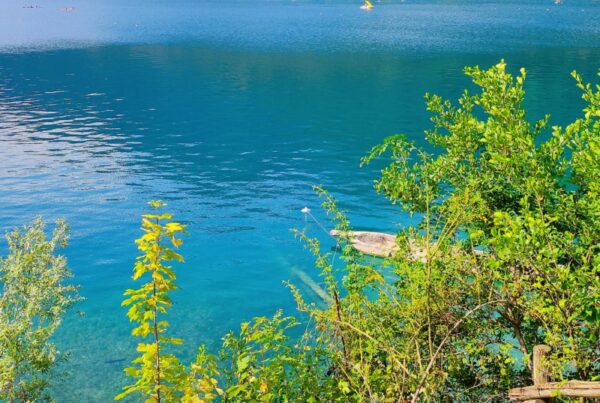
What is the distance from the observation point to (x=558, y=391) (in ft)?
24.9

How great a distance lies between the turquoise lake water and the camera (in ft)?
98.0

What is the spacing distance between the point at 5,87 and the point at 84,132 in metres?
29.1

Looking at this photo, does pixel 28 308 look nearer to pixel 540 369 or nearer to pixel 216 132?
pixel 540 369

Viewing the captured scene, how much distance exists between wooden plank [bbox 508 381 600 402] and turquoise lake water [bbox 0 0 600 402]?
54.7ft

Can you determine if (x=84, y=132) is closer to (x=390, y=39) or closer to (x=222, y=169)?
(x=222, y=169)

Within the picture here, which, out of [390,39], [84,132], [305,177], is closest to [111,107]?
[84,132]

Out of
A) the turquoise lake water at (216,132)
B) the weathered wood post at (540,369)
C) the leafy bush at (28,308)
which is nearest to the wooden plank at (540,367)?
the weathered wood post at (540,369)

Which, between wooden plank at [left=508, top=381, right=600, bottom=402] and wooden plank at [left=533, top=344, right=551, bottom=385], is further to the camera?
wooden plank at [left=533, top=344, right=551, bottom=385]

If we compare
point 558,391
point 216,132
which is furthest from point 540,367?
point 216,132

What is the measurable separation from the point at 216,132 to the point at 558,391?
183 ft

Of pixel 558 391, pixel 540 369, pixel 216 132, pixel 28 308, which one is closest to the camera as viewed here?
pixel 558 391

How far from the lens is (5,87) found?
7969cm

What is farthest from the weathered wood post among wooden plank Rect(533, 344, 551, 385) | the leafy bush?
the leafy bush

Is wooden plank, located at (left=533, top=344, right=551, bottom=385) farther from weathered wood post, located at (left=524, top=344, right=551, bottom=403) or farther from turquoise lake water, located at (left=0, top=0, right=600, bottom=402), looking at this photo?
turquoise lake water, located at (left=0, top=0, right=600, bottom=402)
